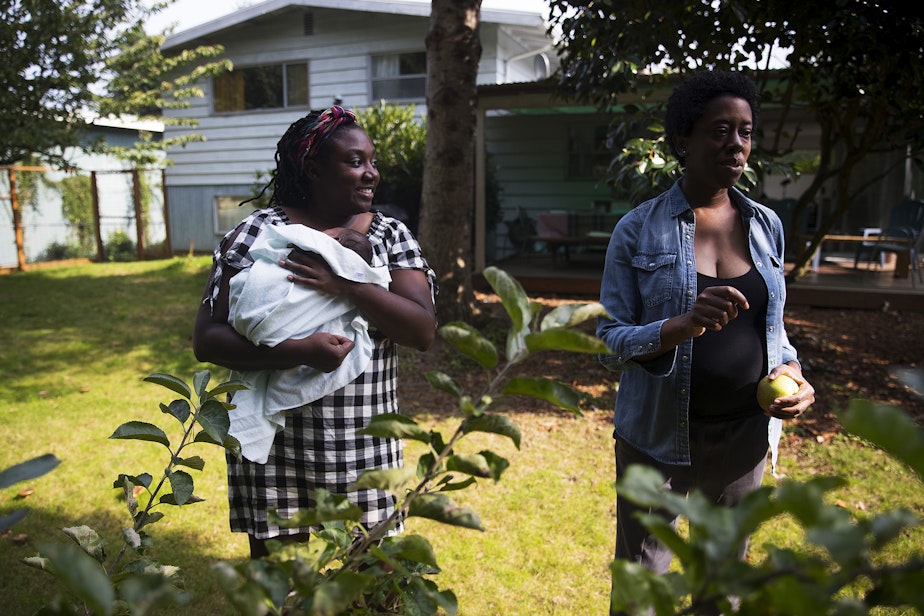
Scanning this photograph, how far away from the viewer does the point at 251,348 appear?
1.98 m

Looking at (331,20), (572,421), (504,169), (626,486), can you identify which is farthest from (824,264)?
(626,486)

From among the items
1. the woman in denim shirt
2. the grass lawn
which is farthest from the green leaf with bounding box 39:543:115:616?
the grass lawn

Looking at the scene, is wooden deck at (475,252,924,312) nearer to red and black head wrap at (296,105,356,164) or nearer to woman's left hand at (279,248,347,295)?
red and black head wrap at (296,105,356,164)

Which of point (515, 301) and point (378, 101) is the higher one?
point (378, 101)

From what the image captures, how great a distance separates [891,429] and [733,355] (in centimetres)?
172

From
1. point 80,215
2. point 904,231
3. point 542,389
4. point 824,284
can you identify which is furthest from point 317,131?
point 80,215

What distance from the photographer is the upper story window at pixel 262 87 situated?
15156 mm

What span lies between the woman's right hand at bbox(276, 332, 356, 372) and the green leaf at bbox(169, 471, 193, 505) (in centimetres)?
58

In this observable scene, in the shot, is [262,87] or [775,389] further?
[262,87]

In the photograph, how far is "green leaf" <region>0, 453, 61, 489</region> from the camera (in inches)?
29.4

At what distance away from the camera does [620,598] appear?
70 cm

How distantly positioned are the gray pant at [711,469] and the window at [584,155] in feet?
41.0

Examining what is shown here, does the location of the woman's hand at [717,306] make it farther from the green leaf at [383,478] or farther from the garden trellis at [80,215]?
the garden trellis at [80,215]

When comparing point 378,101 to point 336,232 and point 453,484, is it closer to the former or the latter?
point 336,232
